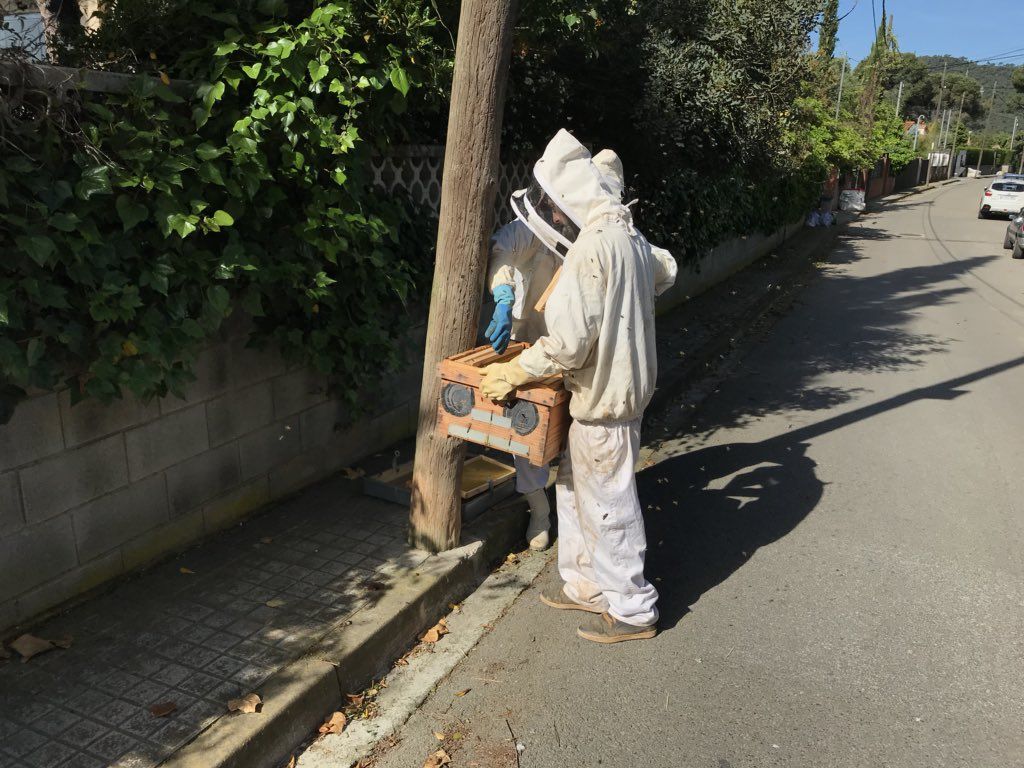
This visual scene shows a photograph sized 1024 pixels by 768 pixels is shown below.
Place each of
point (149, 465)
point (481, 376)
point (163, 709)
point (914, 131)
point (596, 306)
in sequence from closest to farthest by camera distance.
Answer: point (163, 709)
point (596, 306)
point (481, 376)
point (149, 465)
point (914, 131)

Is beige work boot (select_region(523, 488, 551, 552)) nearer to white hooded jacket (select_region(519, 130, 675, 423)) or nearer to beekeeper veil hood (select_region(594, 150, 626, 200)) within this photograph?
white hooded jacket (select_region(519, 130, 675, 423))

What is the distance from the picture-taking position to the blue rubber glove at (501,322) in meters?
3.95

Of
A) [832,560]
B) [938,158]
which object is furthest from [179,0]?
[938,158]

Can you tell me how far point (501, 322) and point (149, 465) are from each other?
6.00 ft

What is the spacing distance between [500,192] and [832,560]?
3746mm

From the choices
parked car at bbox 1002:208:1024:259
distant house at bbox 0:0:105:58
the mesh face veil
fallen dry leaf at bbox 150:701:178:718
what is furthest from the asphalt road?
parked car at bbox 1002:208:1024:259

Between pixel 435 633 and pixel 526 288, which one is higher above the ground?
pixel 526 288

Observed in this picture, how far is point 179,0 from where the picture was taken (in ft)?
12.5

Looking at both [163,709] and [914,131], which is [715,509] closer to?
[163,709]

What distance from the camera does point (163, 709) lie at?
9.49ft

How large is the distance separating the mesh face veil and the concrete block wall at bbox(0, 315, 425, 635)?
1.71 meters

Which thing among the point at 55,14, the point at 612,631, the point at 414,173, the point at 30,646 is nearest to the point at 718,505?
the point at 612,631

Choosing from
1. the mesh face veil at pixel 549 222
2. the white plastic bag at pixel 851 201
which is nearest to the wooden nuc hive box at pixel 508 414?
the mesh face veil at pixel 549 222

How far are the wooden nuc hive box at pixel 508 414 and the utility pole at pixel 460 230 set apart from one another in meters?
0.27
